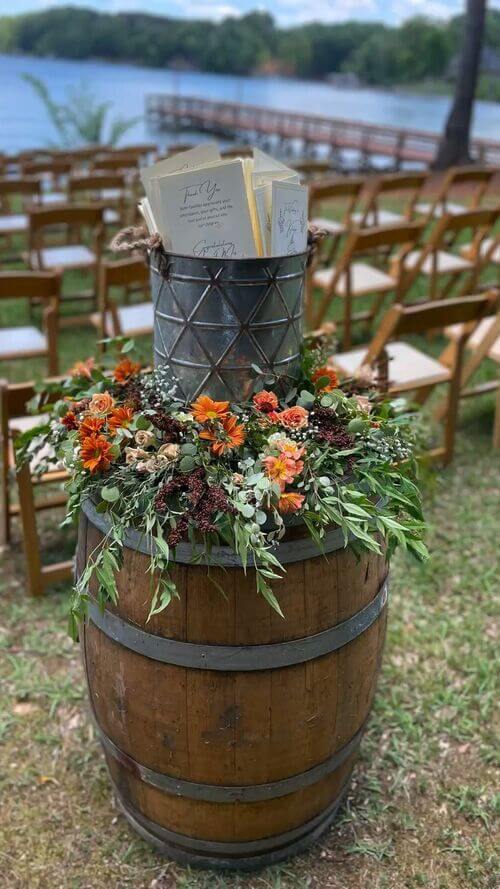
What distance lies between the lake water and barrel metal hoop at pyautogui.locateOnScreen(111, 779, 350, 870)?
10525 millimetres

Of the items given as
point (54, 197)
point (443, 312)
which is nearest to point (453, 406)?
point (443, 312)

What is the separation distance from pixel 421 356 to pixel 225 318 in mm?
2306

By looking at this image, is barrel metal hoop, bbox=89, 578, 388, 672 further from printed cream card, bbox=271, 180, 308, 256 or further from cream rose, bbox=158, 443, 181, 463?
printed cream card, bbox=271, 180, 308, 256

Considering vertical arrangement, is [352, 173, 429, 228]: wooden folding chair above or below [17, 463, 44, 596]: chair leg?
above

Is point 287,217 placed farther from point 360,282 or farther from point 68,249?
point 68,249

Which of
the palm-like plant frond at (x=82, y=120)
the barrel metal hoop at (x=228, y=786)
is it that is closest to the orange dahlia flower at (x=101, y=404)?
the barrel metal hoop at (x=228, y=786)

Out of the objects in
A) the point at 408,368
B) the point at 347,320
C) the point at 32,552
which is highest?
the point at 408,368

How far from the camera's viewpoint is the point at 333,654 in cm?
149

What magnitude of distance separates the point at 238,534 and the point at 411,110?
43308 millimetres

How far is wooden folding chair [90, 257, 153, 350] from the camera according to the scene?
3531 millimetres

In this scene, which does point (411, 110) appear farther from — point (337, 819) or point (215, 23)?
point (337, 819)

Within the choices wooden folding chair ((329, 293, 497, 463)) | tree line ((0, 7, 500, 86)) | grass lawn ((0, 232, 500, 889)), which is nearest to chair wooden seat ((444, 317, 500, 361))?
wooden folding chair ((329, 293, 497, 463))

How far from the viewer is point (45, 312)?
3355 mm

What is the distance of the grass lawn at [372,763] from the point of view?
1.76 meters
